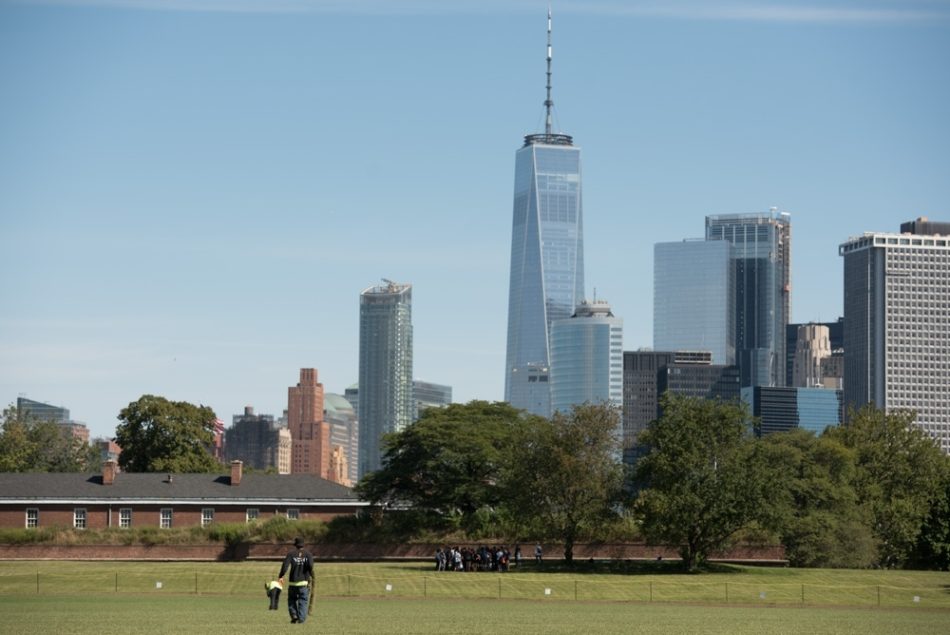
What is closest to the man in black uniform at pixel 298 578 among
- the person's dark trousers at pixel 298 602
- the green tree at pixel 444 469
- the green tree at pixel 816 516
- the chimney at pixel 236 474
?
Result: the person's dark trousers at pixel 298 602

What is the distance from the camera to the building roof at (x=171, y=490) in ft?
Result: 327

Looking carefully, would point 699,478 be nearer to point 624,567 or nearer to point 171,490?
point 624,567

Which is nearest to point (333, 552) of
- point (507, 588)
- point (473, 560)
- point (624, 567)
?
point (473, 560)

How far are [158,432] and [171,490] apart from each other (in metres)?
26.1

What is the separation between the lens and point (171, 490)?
101 meters

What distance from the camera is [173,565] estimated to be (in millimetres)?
81438

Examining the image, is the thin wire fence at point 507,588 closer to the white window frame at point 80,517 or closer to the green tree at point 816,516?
the green tree at point 816,516

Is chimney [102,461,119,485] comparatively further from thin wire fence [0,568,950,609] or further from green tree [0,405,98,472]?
green tree [0,405,98,472]

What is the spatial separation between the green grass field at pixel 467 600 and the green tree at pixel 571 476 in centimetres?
760

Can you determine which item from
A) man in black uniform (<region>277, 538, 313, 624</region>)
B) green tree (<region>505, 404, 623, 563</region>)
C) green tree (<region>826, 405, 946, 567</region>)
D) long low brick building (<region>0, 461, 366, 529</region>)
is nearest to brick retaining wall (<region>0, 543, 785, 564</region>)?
green tree (<region>505, 404, 623, 563</region>)

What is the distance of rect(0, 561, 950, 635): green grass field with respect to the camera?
1784 inches

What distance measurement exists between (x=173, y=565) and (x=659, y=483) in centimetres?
2536

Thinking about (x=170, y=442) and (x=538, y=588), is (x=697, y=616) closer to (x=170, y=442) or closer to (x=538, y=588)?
(x=538, y=588)

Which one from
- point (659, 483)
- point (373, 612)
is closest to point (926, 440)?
point (659, 483)
